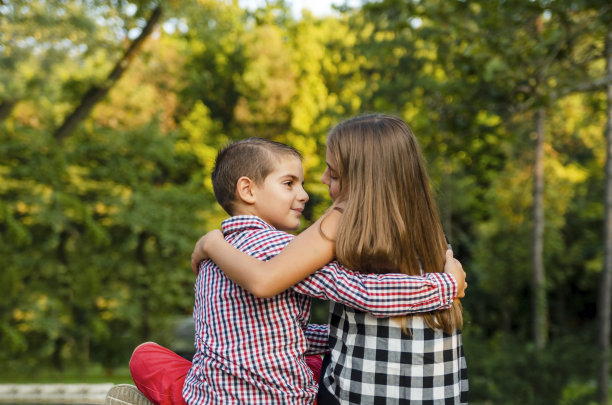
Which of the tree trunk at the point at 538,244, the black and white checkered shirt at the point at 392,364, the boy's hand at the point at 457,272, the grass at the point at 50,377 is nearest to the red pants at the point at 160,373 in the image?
the black and white checkered shirt at the point at 392,364

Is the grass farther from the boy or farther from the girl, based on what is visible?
the girl

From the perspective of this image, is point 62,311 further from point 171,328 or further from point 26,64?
point 26,64

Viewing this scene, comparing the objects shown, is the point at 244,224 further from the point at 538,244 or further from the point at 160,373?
the point at 538,244

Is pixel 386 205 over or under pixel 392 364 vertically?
over

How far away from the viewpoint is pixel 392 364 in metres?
1.84

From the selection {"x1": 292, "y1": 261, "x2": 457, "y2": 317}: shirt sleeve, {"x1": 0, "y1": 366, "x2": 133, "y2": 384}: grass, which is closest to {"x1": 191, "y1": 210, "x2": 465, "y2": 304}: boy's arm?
{"x1": 292, "y1": 261, "x2": 457, "y2": 317}: shirt sleeve

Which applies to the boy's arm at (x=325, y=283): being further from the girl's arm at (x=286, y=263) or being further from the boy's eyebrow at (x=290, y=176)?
the boy's eyebrow at (x=290, y=176)

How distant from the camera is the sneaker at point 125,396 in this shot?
214 centimetres

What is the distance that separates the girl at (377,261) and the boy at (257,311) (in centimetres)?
7

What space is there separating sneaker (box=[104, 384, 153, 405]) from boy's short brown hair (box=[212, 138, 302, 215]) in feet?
2.21

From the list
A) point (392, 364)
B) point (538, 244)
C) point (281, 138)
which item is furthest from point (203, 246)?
point (281, 138)

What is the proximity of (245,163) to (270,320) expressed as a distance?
0.54 meters

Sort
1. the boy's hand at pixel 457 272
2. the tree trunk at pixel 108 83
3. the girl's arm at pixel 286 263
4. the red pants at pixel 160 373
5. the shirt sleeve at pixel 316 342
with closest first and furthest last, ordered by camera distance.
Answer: the girl's arm at pixel 286 263
the boy's hand at pixel 457 272
the red pants at pixel 160 373
the shirt sleeve at pixel 316 342
the tree trunk at pixel 108 83

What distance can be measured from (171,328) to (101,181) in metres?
4.14
